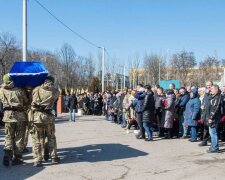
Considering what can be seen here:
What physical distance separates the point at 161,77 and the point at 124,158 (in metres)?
43.0

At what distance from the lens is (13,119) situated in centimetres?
885

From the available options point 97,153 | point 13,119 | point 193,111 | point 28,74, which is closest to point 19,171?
point 13,119

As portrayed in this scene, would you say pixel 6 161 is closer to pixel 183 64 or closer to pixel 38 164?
pixel 38 164

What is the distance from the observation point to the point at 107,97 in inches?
992

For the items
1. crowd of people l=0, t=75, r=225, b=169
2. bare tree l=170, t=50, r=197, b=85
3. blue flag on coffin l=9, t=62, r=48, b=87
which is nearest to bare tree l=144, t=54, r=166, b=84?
bare tree l=170, t=50, r=197, b=85

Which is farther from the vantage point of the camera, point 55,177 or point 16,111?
point 16,111

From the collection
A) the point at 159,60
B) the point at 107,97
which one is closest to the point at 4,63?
the point at 159,60

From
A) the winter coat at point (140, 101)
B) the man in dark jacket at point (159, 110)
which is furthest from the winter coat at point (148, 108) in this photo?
the man in dark jacket at point (159, 110)

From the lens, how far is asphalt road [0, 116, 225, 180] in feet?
26.1

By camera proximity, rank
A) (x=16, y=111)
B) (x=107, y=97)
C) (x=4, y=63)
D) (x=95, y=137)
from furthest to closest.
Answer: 1. (x=4, y=63)
2. (x=107, y=97)
3. (x=95, y=137)
4. (x=16, y=111)

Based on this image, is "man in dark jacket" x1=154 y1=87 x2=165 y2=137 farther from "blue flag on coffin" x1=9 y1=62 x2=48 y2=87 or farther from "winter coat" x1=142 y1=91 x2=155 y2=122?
"blue flag on coffin" x1=9 y1=62 x2=48 y2=87

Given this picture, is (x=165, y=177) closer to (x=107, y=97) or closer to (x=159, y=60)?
(x=107, y=97)

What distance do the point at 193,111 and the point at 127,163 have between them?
4655 mm

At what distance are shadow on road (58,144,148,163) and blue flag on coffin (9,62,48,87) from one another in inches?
79.9
